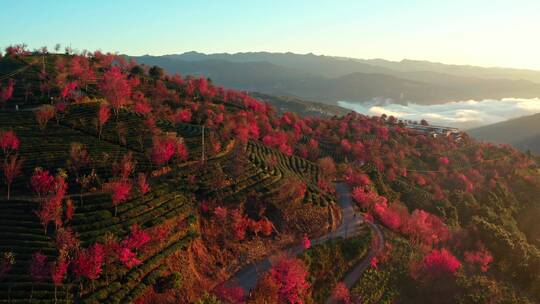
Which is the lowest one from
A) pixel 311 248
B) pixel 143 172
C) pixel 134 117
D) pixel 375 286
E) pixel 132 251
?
pixel 375 286

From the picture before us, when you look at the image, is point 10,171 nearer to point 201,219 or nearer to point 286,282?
point 201,219

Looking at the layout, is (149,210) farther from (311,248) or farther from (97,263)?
(311,248)

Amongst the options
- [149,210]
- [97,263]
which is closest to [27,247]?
[97,263]

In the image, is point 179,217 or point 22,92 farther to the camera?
point 22,92

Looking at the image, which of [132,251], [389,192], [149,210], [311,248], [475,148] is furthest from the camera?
[475,148]

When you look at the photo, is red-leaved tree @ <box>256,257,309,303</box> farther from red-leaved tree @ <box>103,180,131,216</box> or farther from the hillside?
red-leaved tree @ <box>103,180,131,216</box>

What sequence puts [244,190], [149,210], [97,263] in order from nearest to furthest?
[97,263] < [149,210] < [244,190]

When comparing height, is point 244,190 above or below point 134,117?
below
